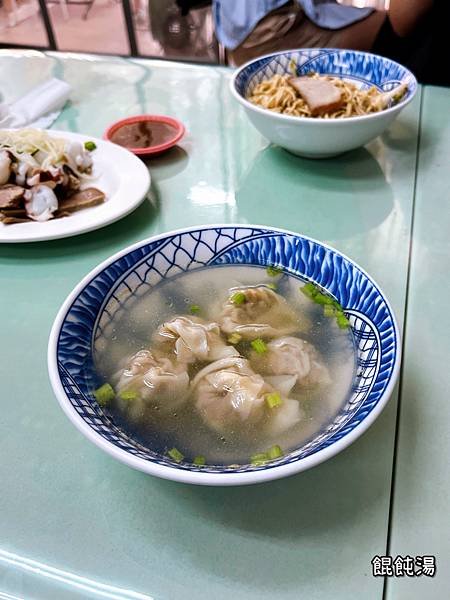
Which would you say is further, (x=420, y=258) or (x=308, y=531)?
(x=420, y=258)

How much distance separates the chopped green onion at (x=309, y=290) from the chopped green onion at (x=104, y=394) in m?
0.38

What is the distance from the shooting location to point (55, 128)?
1760 millimetres

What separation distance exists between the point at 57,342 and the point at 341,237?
726 millimetres

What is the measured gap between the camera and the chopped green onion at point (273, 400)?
765 mm

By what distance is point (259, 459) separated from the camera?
2.27 feet

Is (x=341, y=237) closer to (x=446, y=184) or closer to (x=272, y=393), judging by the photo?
(x=446, y=184)

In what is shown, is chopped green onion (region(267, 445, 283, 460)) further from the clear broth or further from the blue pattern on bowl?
the blue pattern on bowl

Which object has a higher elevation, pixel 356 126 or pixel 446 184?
pixel 356 126

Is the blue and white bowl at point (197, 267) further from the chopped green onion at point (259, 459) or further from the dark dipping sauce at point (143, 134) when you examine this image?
the dark dipping sauce at point (143, 134)

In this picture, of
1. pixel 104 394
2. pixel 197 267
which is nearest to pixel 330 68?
pixel 197 267

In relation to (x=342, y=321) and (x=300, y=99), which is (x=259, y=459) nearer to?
(x=342, y=321)

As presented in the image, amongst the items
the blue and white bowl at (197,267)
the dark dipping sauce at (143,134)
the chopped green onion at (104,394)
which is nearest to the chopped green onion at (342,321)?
the blue and white bowl at (197,267)

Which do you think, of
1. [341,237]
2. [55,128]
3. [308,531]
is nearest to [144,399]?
[308,531]

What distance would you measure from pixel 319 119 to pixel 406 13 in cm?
163
